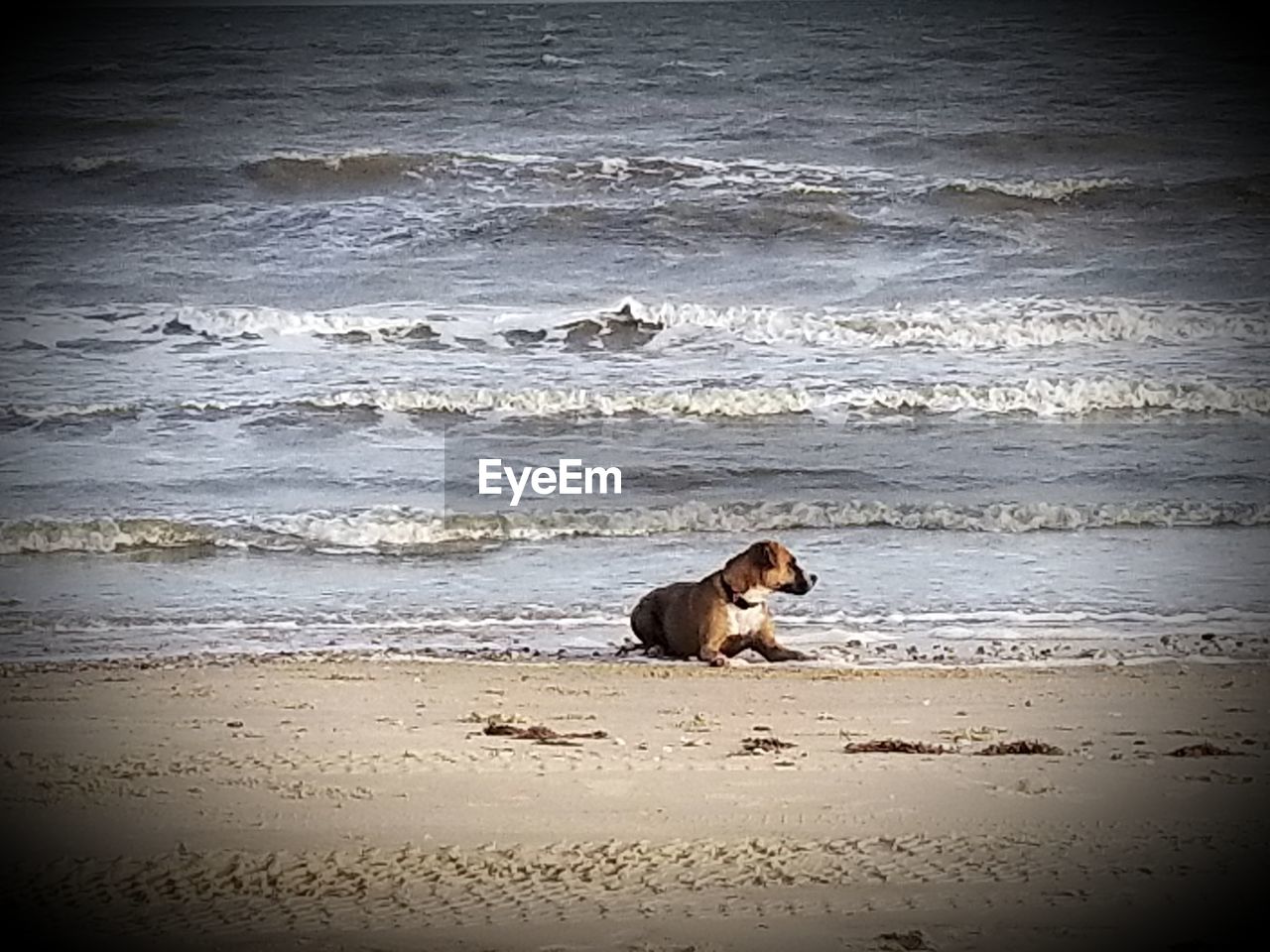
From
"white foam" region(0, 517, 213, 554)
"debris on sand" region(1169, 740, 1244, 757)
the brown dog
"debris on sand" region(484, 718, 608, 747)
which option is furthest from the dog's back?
"white foam" region(0, 517, 213, 554)

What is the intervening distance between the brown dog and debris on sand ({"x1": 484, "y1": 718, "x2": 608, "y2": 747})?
2.25ft

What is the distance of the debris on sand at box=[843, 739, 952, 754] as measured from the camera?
2615 mm

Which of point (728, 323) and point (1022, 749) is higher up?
point (728, 323)

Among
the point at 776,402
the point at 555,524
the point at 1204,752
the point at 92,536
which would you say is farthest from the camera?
the point at 776,402

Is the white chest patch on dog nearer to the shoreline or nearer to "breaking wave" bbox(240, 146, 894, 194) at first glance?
the shoreline

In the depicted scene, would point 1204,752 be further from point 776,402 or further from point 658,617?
point 776,402

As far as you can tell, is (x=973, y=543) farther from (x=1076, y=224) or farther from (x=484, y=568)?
(x=1076, y=224)

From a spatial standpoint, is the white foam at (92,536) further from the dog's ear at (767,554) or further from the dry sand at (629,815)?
the dog's ear at (767,554)

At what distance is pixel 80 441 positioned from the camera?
16.3ft

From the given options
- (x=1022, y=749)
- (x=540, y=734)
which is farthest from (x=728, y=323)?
(x=1022, y=749)

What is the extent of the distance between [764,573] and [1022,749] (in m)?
0.91

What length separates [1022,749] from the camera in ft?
8.59

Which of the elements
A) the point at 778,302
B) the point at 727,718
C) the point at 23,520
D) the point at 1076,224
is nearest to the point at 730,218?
the point at 778,302

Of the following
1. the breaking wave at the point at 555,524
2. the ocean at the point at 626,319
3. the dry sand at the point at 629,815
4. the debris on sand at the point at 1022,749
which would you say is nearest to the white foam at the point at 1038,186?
the ocean at the point at 626,319
